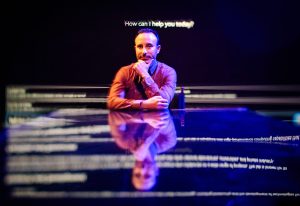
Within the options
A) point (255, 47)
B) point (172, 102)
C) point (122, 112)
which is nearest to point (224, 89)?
point (255, 47)

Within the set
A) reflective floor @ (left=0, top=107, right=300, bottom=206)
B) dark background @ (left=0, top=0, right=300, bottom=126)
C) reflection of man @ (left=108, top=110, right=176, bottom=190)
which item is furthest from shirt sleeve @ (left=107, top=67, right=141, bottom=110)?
reflective floor @ (left=0, top=107, right=300, bottom=206)

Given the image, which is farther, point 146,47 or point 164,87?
point 146,47

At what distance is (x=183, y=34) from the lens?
12.3ft

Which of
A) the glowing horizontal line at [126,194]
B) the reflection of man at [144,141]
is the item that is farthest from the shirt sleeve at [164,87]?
the glowing horizontal line at [126,194]

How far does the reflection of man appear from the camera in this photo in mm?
1079

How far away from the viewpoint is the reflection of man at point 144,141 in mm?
1079

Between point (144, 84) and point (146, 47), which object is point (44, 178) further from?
point (146, 47)

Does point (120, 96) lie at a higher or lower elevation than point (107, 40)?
lower

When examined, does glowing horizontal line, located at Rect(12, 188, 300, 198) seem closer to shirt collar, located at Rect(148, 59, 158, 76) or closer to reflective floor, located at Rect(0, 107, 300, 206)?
reflective floor, located at Rect(0, 107, 300, 206)

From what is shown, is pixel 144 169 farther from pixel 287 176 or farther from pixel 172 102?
pixel 172 102

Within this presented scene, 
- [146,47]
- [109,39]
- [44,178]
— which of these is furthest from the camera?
[109,39]

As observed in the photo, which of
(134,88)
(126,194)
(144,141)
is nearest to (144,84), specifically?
(134,88)

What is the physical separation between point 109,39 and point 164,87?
1.12 meters

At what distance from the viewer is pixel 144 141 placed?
1.56m
